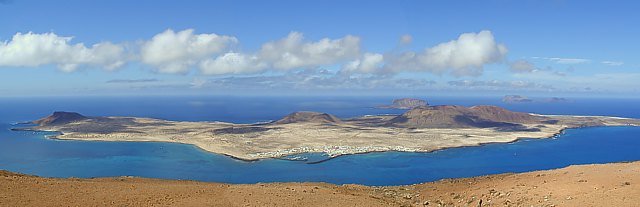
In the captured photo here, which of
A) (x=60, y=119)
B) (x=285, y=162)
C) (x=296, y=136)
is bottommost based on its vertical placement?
(x=285, y=162)

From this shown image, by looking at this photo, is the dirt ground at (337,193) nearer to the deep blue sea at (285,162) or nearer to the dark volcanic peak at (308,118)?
the deep blue sea at (285,162)

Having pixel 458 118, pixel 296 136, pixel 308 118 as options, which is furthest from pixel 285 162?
pixel 458 118

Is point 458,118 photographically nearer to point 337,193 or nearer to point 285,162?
point 285,162

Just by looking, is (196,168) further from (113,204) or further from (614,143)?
(614,143)

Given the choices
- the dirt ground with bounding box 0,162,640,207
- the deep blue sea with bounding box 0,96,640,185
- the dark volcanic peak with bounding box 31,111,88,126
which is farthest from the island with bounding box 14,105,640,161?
the dirt ground with bounding box 0,162,640,207

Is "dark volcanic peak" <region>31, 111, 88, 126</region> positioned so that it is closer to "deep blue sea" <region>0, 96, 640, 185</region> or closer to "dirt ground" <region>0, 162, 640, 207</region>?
"deep blue sea" <region>0, 96, 640, 185</region>

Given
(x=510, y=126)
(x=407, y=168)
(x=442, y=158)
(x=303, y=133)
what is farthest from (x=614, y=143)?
(x=303, y=133)

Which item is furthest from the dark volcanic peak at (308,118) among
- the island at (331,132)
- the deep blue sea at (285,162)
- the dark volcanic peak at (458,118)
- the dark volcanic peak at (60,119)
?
the dark volcanic peak at (60,119)
